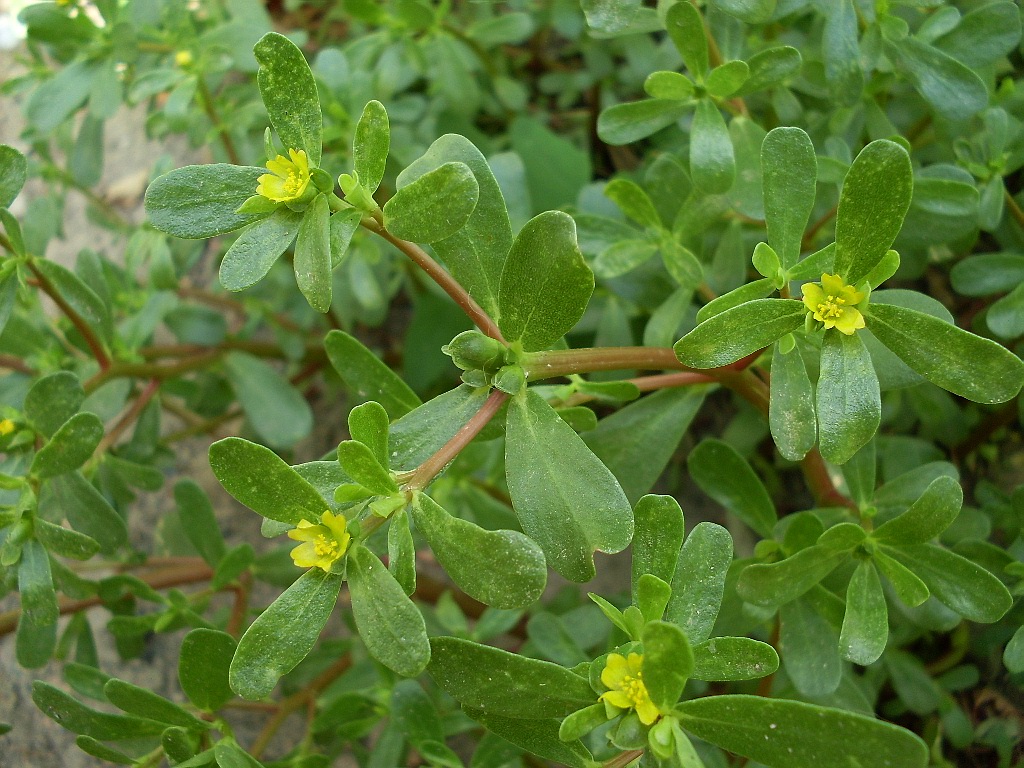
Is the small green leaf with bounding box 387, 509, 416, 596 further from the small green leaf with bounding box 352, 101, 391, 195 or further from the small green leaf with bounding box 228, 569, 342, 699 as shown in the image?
the small green leaf with bounding box 352, 101, 391, 195

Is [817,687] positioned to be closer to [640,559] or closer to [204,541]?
[640,559]

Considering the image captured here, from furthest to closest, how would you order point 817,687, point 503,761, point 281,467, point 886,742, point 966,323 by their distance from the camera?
point 966,323 < point 503,761 < point 817,687 < point 281,467 < point 886,742

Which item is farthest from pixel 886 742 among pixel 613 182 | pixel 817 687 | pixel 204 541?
pixel 204 541

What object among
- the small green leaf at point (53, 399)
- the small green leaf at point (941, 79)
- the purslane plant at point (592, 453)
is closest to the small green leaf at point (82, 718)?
the purslane plant at point (592, 453)

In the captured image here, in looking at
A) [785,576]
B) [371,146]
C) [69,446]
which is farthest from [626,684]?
[69,446]

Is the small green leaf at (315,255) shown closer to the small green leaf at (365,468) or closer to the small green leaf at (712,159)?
the small green leaf at (365,468)

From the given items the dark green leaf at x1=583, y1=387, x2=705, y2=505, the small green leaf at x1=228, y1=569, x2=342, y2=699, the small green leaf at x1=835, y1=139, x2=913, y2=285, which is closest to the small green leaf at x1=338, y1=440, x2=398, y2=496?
the small green leaf at x1=228, y1=569, x2=342, y2=699
